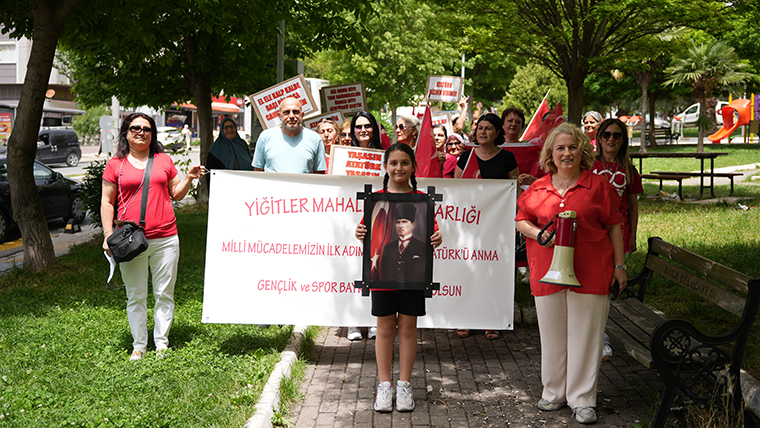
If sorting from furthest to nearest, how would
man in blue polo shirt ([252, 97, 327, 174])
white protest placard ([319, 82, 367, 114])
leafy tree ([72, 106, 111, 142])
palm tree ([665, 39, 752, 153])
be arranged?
1. leafy tree ([72, 106, 111, 142])
2. palm tree ([665, 39, 752, 153])
3. white protest placard ([319, 82, 367, 114])
4. man in blue polo shirt ([252, 97, 327, 174])

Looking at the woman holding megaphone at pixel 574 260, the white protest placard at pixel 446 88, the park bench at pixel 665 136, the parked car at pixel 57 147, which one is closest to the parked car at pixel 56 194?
the white protest placard at pixel 446 88

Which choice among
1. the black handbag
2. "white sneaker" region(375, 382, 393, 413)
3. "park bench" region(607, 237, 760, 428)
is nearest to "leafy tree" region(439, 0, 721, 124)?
"park bench" region(607, 237, 760, 428)

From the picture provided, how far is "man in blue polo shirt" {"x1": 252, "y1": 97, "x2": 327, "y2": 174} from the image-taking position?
636 centimetres

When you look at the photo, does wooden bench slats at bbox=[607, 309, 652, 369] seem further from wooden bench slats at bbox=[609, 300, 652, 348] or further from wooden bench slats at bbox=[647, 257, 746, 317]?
wooden bench slats at bbox=[647, 257, 746, 317]

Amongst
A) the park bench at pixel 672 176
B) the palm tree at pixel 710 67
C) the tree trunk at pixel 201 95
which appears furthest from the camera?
the palm tree at pixel 710 67

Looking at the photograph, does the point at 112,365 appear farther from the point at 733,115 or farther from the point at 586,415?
the point at 733,115

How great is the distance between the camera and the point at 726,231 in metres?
11.1

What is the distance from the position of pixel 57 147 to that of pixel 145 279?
110 ft

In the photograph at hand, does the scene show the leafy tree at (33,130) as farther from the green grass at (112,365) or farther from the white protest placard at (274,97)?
the white protest placard at (274,97)

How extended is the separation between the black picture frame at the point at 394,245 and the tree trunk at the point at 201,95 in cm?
1168

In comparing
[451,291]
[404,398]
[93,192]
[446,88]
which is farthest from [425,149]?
[93,192]

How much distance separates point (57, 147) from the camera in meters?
35.6

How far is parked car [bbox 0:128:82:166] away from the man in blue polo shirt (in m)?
31.2

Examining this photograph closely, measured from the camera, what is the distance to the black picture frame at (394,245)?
4695 millimetres
